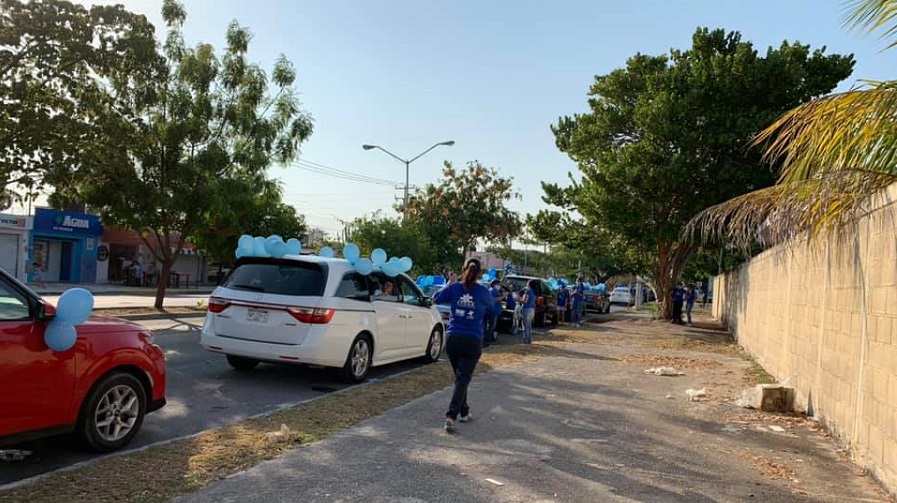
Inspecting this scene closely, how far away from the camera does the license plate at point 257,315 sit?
870 centimetres

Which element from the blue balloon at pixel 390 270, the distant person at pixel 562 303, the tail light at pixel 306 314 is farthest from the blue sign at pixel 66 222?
the tail light at pixel 306 314

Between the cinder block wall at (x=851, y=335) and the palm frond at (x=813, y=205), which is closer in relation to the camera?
the cinder block wall at (x=851, y=335)

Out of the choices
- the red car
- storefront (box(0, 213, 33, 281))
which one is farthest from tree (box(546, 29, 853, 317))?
storefront (box(0, 213, 33, 281))

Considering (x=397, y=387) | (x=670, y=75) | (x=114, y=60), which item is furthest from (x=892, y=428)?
(x=670, y=75)

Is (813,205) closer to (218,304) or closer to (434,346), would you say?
(218,304)

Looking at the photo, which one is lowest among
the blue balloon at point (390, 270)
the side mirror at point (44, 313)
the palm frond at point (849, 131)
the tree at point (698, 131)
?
the side mirror at point (44, 313)

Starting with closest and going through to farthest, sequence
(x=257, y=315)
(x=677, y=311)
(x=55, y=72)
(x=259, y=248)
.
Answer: (x=257, y=315)
(x=259, y=248)
(x=55, y=72)
(x=677, y=311)

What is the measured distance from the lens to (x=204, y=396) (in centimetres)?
820

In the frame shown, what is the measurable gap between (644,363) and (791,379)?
385cm

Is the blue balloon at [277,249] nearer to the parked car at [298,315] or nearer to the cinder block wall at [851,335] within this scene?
the parked car at [298,315]

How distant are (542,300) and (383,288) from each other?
13938 millimetres

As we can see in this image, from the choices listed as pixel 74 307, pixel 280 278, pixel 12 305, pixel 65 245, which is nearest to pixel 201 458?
pixel 74 307

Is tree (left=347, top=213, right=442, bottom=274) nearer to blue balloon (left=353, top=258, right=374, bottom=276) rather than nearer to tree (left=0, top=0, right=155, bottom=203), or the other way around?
tree (left=0, top=0, right=155, bottom=203)

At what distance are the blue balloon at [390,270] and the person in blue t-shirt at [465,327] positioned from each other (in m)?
3.75
